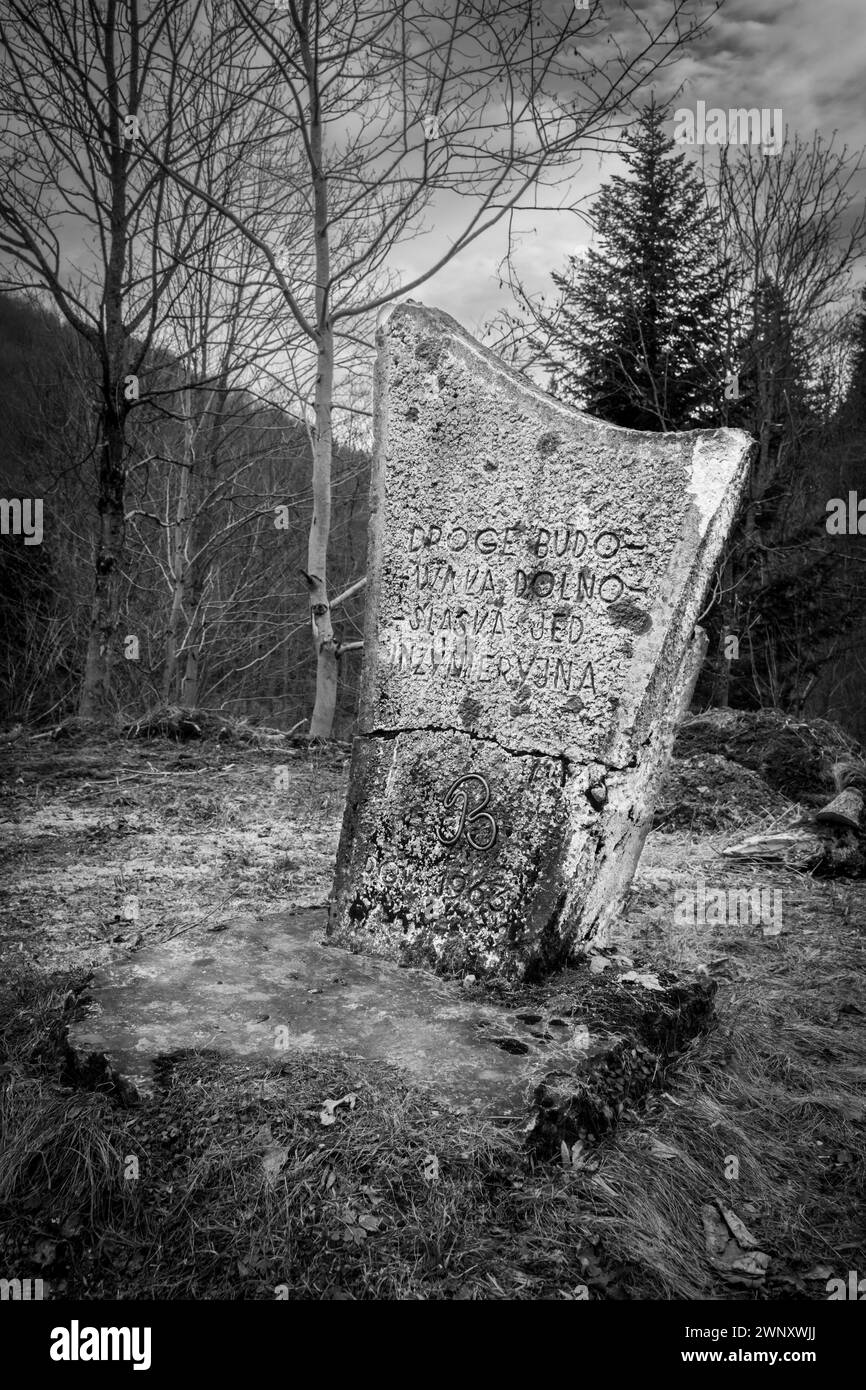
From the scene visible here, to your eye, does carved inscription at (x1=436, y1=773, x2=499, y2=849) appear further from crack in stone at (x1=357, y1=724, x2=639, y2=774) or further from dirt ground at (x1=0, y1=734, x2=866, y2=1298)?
dirt ground at (x1=0, y1=734, x2=866, y2=1298)

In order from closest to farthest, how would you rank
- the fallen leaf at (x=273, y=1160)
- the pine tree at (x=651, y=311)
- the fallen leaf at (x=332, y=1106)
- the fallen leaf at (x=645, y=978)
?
the fallen leaf at (x=273, y=1160) < the fallen leaf at (x=332, y=1106) < the fallen leaf at (x=645, y=978) < the pine tree at (x=651, y=311)

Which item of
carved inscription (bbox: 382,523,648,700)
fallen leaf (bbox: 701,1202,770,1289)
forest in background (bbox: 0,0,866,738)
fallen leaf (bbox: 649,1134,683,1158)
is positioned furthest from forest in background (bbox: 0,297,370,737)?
fallen leaf (bbox: 701,1202,770,1289)

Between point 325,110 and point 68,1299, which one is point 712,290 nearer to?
point 325,110

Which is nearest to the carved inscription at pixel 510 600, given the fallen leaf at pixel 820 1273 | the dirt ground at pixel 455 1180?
the dirt ground at pixel 455 1180

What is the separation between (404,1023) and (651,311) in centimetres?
1226

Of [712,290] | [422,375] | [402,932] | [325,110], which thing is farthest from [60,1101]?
[712,290]

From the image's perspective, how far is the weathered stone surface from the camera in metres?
2.72

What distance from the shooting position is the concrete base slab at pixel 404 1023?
212 cm

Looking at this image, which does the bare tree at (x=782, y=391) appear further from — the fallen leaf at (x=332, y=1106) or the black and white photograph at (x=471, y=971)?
the fallen leaf at (x=332, y=1106)

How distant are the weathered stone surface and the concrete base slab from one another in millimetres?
230

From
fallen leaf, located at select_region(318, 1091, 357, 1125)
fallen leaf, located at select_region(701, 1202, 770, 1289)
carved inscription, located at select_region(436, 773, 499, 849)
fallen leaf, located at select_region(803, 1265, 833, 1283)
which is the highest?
carved inscription, located at select_region(436, 773, 499, 849)

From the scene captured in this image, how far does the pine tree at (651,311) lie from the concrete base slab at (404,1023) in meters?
10.4

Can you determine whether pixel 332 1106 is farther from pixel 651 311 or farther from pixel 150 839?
pixel 651 311

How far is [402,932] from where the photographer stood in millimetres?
2943
